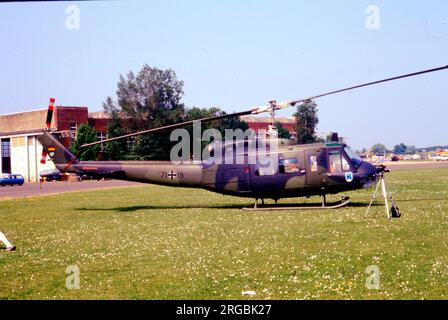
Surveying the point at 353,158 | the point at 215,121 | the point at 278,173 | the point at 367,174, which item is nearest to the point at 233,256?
the point at 278,173

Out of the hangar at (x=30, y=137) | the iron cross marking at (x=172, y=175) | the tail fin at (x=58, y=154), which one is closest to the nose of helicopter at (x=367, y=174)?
the iron cross marking at (x=172, y=175)

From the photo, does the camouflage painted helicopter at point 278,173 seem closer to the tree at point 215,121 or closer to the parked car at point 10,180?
the parked car at point 10,180

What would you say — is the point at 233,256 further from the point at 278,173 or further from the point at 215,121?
the point at 215,121

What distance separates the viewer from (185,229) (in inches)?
636

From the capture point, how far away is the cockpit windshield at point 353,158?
20.7m

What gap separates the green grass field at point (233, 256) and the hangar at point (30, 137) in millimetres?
69021

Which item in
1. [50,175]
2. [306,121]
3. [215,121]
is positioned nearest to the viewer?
[50,175]

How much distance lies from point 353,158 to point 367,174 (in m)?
0.88

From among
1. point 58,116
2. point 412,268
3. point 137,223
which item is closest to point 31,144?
point 58,116

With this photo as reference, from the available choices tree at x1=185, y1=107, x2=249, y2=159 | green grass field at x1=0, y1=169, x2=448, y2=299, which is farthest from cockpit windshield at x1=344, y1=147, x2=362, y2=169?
tree at x1=185, y1=107, x2=249, y2=159

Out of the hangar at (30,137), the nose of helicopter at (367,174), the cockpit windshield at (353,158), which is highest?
the hangar at (30,137)

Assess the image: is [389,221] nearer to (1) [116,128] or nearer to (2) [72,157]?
(2) [72,157]

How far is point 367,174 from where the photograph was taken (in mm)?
20469
